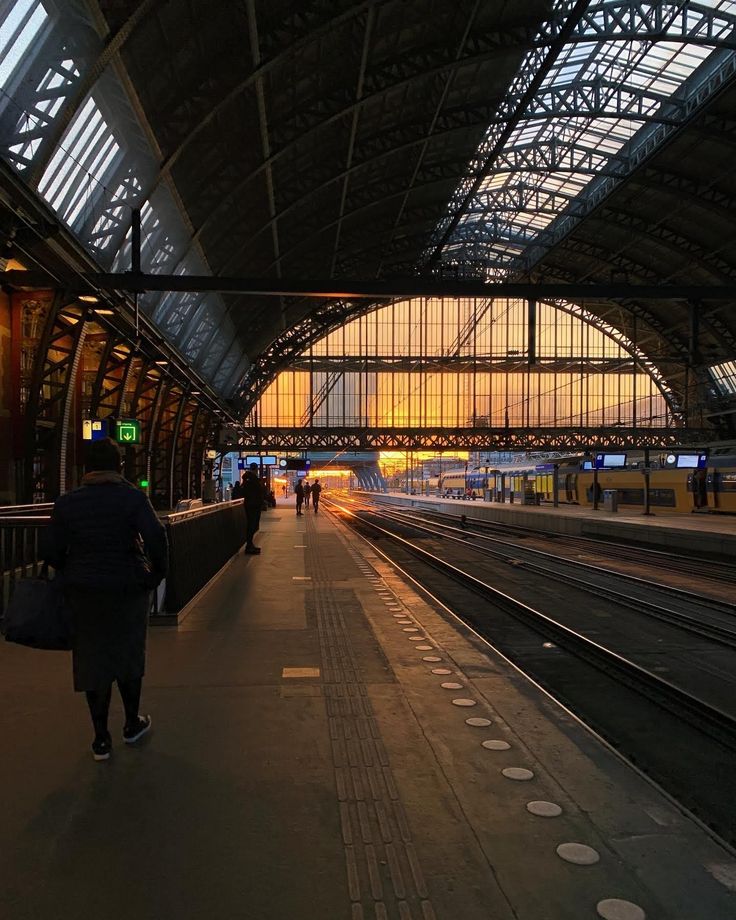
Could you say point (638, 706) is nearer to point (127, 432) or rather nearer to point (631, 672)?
point (631, 672)

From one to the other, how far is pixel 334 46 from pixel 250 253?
34.0 ft

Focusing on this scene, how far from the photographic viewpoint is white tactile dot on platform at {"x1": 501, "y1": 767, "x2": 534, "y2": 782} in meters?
3.72

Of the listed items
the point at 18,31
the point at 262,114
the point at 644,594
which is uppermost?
the point at 262,114

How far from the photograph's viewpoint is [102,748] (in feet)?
12.7

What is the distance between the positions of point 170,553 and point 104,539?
380cm

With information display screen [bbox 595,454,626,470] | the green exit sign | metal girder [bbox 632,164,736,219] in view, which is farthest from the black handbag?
information display screen [bbox 595,454,626,470]

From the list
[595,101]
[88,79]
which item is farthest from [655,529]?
[88,79]

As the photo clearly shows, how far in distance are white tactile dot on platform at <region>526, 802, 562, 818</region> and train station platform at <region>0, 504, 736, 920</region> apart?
0.03 feet

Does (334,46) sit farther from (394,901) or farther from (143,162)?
(394,901)

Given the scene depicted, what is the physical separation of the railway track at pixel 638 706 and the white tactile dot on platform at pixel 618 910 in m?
1.12

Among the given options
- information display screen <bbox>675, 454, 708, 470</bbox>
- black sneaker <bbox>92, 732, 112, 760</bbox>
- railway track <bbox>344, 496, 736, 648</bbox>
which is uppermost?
information display screen <bbox>675, 454, 708, 470</bbox>

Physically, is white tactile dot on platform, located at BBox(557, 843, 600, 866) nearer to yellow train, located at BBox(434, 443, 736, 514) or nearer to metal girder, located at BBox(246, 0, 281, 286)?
metal girder, located at BBox(246, 0, 281, 286)

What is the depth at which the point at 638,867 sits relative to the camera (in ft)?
9.41

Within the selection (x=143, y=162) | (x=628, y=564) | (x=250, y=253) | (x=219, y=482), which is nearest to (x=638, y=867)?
(x=628, y=564)
